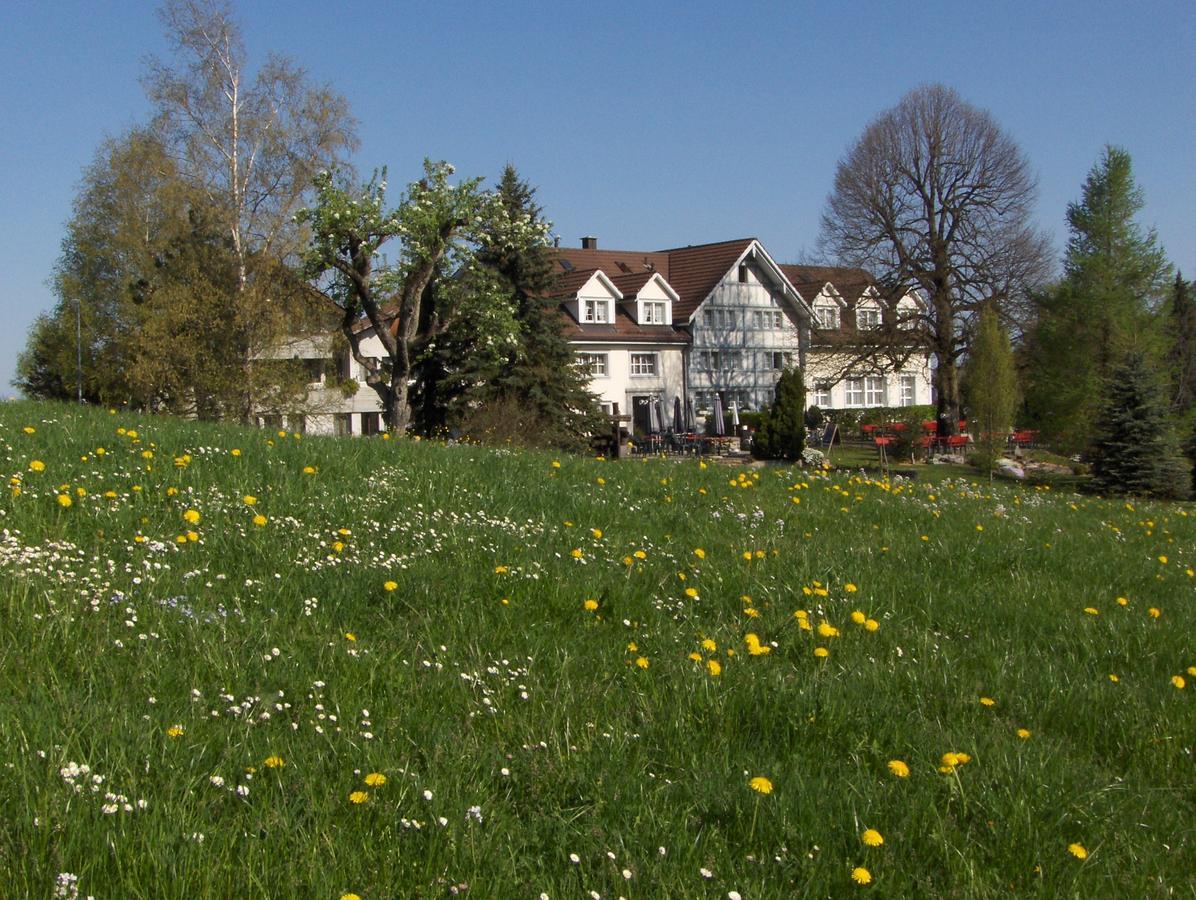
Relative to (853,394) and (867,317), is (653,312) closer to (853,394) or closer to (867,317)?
(867,317)

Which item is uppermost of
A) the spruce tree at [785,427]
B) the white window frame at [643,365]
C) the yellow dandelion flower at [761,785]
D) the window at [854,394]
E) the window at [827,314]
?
the window at [827,314]

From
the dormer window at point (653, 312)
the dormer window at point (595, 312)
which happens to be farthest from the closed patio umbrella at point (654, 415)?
the dormer window at point (595, 312)

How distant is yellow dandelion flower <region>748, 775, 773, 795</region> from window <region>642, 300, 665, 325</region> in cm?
5439

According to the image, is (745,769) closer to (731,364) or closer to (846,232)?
(846,232)

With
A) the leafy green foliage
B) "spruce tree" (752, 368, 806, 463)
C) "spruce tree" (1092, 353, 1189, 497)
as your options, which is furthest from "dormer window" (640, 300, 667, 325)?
"spruce tree" (1092, 353, 1189, 497)

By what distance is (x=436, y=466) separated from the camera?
8.53 meters

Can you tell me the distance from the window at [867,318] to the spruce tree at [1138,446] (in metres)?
14.4

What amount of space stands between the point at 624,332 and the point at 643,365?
2.40m

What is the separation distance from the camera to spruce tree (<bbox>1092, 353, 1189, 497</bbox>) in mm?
31344

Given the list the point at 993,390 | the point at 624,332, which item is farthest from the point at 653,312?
the point at 993,390

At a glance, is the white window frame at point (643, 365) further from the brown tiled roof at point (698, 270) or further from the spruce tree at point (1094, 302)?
the spruce tree at point (1094, 302)

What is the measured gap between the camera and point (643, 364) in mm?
57406

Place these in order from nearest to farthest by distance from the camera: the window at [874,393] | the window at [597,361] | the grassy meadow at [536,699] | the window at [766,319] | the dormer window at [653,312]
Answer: the grassy meadow at [536,699] → the window at [597,361] → the dormer window at [653,312] → the window at [766,319] → the window at [874,393]

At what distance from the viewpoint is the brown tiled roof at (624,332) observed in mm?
54156
